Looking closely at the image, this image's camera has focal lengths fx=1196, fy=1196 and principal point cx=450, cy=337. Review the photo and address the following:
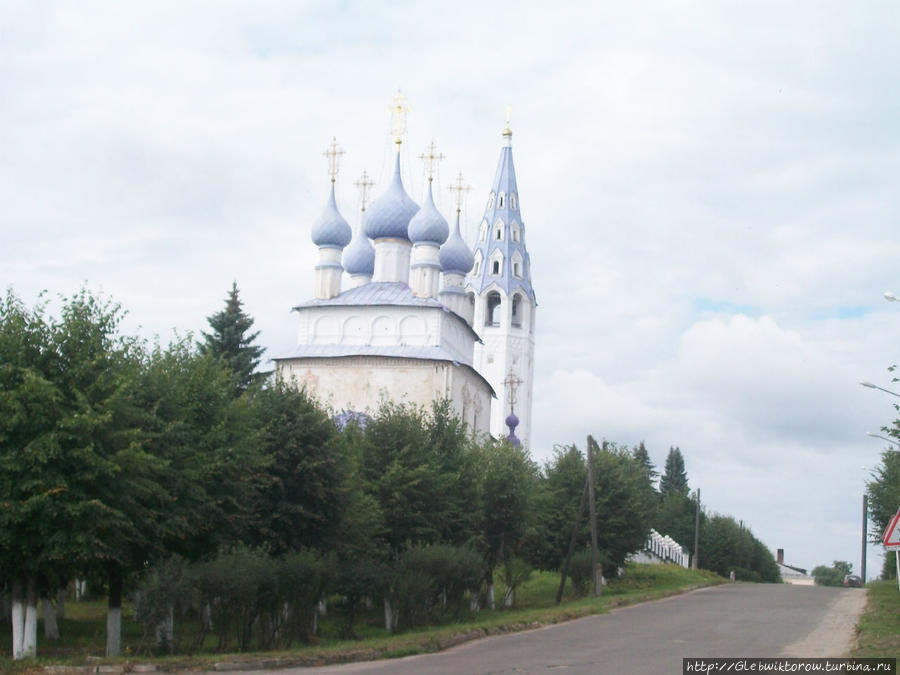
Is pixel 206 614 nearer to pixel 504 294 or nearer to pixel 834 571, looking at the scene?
pixel 504 294

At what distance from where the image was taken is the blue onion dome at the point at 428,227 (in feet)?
173

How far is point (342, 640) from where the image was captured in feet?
71.2

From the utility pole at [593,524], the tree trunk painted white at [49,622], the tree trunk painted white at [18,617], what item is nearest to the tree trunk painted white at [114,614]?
the tree trunk painted white at [18,617]

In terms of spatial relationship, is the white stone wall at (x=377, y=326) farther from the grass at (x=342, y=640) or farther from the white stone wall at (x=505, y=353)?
the white stone wall at (x=505, y=353)

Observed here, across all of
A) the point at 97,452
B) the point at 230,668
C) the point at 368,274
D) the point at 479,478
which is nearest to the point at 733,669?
the point at 230,668

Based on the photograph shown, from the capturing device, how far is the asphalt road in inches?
649

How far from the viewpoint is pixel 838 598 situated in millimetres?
33656

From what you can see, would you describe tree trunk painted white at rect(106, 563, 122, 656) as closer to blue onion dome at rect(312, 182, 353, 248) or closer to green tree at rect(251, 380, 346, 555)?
green tree at rect(251, 380, 346, 555)

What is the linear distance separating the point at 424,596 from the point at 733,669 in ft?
29.4

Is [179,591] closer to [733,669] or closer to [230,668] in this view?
[230,668]

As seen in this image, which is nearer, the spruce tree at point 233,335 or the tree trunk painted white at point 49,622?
the tree trunk painted white at point 49,622

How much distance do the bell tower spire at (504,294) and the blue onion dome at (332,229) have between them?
33.8 meters

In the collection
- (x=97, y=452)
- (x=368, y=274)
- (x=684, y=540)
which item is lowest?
(x=684, y=540)

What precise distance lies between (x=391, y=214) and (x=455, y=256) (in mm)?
6143
